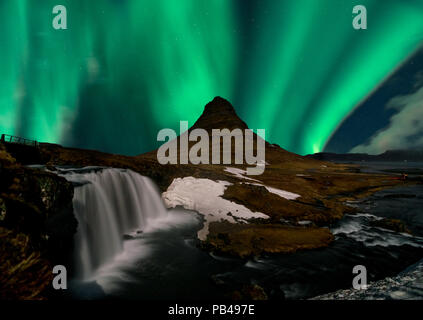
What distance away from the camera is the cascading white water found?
1135cm

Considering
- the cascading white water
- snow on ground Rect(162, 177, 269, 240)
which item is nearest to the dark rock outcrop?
the cascading white water

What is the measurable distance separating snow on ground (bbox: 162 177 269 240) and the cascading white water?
353 cm

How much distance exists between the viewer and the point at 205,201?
78.4 feet

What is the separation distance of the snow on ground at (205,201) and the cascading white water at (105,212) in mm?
3528

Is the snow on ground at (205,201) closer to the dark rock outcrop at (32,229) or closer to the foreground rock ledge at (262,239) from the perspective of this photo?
the foreground rock ledge at (262,239)

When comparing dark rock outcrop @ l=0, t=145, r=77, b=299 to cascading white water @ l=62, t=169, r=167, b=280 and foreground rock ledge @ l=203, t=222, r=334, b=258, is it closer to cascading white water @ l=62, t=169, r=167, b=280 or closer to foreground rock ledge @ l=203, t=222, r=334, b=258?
cascading white water @ l=62, t=169, r=167, b=280

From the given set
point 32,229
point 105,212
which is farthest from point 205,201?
point 32,229

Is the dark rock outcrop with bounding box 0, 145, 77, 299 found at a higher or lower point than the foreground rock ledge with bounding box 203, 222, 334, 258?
higher

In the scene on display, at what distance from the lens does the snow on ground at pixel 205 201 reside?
19859mm

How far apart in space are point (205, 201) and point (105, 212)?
1231cm

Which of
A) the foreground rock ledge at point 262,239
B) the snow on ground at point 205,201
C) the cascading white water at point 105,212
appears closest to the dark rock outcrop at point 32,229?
the cascading white water at point 105,212

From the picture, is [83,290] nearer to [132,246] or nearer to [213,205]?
[132,246]
